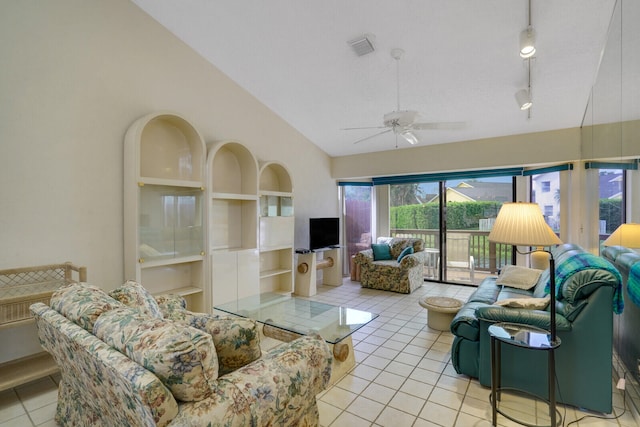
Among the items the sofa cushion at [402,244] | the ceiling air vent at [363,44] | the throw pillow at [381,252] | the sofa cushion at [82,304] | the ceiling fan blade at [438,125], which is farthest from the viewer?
the throw pillow at [381,252]

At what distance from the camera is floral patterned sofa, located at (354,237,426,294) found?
16.8 ft

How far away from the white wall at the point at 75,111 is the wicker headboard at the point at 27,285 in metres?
0.10

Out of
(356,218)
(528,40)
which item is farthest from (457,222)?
(528,40)

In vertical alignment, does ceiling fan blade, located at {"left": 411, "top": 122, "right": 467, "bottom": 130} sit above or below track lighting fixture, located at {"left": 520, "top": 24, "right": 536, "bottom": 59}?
below

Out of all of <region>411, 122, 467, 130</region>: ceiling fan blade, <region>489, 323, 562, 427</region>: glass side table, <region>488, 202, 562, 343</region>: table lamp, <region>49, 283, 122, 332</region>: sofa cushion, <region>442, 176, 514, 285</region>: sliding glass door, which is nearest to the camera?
<region>49, 283, 122, 332</region>: sofa cushion

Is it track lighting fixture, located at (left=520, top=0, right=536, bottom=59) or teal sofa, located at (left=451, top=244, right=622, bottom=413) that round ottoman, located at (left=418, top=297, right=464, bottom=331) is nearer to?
teal sofa, located at (left=451, top=244, right=622, bottom=413)

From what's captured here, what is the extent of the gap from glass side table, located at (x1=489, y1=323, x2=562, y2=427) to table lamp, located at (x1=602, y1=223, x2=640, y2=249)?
2.57 ft

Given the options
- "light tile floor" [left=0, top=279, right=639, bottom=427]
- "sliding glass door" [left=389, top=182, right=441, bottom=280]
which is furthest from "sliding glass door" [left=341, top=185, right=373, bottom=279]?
"light tile floor" [left=0, top=279, right=639, bottom=427]

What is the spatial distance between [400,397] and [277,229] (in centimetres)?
284

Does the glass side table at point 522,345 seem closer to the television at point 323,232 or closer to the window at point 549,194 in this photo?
the television at point 323,232

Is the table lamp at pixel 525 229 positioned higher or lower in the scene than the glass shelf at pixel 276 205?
lower

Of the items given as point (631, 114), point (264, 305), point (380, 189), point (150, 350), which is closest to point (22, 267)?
point (264, 305)

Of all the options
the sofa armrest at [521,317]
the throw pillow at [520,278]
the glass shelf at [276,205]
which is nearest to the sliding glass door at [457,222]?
the throw pillow at [520,278]

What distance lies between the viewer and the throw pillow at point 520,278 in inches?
137
